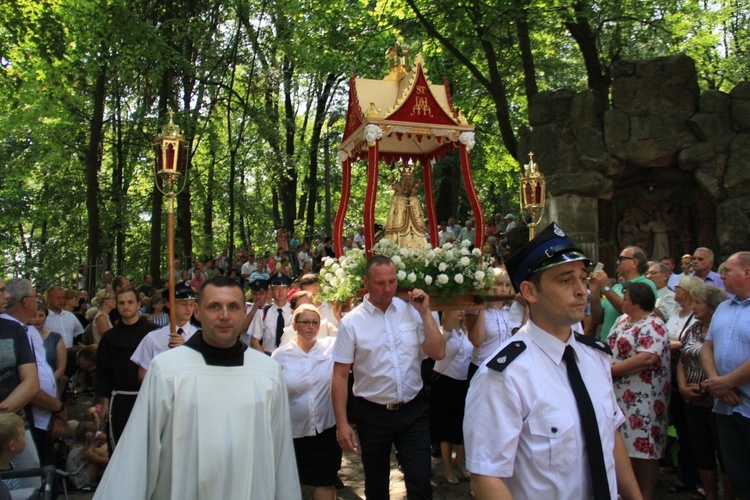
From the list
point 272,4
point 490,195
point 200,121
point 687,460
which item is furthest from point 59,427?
point 490,195

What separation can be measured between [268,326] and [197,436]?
4559 millimetres

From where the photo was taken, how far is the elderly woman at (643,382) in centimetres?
501

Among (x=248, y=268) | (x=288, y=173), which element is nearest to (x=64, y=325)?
(x=248, y=268)

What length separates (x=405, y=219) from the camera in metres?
8.80

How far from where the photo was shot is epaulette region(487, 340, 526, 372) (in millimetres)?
2391

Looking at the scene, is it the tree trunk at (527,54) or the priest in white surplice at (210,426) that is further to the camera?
the tree trunk at (527,54)

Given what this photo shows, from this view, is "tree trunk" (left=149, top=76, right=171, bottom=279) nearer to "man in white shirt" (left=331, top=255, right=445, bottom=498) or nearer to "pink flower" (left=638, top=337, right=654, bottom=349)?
"man in white shirt" (left=331, top=255, right=445, bottom=498)

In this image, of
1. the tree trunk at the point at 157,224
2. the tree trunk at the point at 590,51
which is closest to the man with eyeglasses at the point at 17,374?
the tree trunk at the point at 157,224

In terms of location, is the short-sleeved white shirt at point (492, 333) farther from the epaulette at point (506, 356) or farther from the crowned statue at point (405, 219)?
the epaulette at point (506, 356)

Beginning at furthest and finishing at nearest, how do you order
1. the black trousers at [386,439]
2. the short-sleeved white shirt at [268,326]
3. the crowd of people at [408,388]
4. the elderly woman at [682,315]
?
the short-sleeved white shirt at [268,326]
the elderly woman at [682,315]
the black trousers at [386,439]
the crowd of people at [408,388]

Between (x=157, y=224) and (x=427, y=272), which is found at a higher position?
(x=157, y=224)

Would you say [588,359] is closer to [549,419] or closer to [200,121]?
[549,419]

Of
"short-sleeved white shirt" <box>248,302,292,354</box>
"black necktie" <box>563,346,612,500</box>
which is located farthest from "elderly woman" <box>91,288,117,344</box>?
"black necktie" <box>563,346,612,500</box>

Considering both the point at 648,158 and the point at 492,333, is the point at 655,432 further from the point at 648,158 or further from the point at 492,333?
the point at 648,158
